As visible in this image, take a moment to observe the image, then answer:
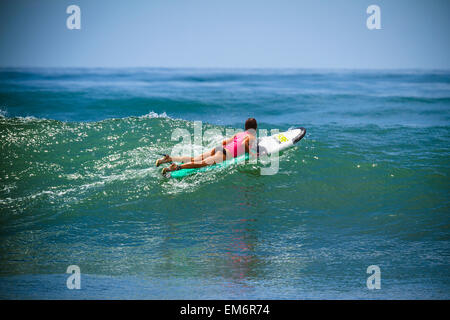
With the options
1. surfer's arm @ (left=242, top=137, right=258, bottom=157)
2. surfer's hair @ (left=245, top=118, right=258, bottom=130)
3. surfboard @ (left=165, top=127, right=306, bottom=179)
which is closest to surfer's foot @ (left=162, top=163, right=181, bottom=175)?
surfboard @ (left=165, top=127, right=306, bottom=179)

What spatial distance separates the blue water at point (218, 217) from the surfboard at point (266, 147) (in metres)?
0.16

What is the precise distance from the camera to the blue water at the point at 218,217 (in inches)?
184

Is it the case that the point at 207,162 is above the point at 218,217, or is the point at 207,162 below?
above

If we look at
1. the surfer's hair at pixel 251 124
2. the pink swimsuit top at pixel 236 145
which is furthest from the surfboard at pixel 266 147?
the surfer's hair at pixel 251 124

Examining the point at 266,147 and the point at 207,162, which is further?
the point at 266,147

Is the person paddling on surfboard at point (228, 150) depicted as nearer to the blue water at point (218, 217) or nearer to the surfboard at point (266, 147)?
the surfboard at point (266, 147)

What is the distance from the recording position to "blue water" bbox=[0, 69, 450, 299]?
4.66m

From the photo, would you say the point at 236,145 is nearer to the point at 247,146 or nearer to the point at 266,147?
the point at 247,146

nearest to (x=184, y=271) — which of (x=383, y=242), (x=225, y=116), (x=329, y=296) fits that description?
(x=329, y=296)

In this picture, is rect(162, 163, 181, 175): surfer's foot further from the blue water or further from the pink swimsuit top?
the pink swimsuit top

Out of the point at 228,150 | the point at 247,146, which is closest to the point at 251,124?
the point at 247,146

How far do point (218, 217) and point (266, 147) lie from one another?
3.18m

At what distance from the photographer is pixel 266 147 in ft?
31.0

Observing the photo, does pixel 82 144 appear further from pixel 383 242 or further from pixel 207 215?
pixel 383 242
